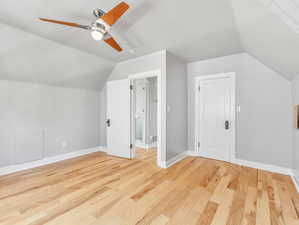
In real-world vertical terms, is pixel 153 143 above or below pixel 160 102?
below

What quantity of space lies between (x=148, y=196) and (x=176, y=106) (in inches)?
78.7

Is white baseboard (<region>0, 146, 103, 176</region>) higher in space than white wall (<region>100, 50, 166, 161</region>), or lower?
lower

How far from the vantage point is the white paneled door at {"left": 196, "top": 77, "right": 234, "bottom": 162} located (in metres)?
3.11

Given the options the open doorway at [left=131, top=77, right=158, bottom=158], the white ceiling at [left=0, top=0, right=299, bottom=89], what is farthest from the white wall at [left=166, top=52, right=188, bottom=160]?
the open doorway at [left=131, top=77, right=158, bottom=158]

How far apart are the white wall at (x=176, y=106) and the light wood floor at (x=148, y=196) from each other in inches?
22.6

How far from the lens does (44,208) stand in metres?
1.63

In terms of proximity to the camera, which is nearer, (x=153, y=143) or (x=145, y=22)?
(x=145, y=22)

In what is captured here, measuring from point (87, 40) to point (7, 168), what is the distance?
9.44 ft

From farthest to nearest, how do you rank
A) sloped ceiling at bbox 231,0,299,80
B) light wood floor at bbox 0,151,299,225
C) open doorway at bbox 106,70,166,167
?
open doorway at bbox 106,70,166,167, light wood floor at bbox 0,151,299,225, sloped ceiling at bbox 231,0,299,80

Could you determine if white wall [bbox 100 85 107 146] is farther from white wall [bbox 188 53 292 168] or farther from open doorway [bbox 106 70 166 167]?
white wall [bbox 188 53 292 168]

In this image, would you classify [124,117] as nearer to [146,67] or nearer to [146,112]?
[146,112]

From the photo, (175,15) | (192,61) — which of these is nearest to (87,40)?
(175,15)

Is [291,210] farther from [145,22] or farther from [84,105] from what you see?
[84,105]

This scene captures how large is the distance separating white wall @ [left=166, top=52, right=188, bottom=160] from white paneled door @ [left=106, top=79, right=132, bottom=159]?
1.07 m
